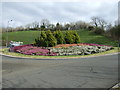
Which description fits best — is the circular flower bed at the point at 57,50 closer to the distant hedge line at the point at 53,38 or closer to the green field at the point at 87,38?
the distant hedge line at the point at 53,38

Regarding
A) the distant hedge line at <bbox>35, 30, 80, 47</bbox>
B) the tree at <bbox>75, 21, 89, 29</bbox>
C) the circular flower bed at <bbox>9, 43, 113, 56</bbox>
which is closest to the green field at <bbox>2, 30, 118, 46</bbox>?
the distant hedge line at <bbox>35, 30, 80, 47</bbox>

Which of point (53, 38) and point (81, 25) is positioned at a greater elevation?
point (81, 25)

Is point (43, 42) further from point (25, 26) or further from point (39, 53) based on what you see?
point (25, 26)

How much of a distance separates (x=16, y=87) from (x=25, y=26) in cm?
8226

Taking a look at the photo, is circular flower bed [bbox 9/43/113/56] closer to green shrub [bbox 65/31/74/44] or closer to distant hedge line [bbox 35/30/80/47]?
distant hedge line [bbox 35/30/80/47]

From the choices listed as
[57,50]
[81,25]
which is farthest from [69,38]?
[81,25]

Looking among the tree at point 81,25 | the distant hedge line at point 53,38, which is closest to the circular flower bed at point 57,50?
the distant hedge line at point 53,38

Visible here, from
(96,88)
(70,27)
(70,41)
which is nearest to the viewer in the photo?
(96,88)

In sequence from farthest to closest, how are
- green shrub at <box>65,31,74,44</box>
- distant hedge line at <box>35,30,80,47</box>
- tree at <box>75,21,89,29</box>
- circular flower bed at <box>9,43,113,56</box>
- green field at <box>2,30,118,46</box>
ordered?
1. tree at <box>75,21,89,29</box>
2. green field at <box>2,30,118,46</box>
3. green shrub at <box>65,31,74,44</box>
4. distant hedge line at <box>35,30,80,47</box>
5. circular flower bed at <box>9,43,113,56</box>

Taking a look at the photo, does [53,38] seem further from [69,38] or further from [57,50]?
[69,38]

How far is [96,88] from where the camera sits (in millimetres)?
4672

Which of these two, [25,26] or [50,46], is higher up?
[25,26]

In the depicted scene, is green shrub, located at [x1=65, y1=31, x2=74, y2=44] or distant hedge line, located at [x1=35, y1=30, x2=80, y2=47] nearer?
distant hedge line, located at [x1=35, y1=30, x2=80, y2=47]

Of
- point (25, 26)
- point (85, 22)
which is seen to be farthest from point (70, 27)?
point (25, 26)
